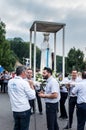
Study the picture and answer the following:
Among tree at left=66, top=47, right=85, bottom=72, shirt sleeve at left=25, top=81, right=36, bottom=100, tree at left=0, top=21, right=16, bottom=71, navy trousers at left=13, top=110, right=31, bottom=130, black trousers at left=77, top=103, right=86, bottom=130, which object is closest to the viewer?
shirt sleeve at left=25, top=81, right=36, bottom=100

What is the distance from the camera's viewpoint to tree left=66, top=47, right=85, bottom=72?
62125 millimetres

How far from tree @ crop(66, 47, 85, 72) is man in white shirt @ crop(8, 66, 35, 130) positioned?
53.1 meters

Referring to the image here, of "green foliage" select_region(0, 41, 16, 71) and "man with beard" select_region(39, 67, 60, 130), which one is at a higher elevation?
"green foliage" select_region(0, 41, 16, 71)

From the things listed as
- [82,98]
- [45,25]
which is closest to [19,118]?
[82,98]

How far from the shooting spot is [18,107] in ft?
25.5

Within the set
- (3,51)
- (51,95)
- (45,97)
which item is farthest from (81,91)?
(3,51)

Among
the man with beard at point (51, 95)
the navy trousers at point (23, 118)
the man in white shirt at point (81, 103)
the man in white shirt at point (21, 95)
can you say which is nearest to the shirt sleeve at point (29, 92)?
the man in white shirt at point (21, 95)

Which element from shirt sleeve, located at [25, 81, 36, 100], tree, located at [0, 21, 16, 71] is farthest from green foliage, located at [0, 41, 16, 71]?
shirt sleeve, located at [25, 81, 36, 100]

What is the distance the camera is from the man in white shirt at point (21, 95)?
7.67 metres

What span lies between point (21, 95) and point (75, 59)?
56.2 metres

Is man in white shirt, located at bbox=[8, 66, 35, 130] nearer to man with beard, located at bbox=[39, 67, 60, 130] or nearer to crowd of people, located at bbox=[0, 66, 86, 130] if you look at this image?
crowd of people, located at bbox=[0, 66, 86, 130]

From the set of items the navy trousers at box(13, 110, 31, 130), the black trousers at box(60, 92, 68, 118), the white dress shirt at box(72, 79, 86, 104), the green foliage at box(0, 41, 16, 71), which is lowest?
the black trousers at box(60, 92, 68, 118)

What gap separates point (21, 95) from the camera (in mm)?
7711

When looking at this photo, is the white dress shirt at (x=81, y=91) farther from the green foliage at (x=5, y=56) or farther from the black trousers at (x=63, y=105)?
the green foliage at (x=5, y=56)
